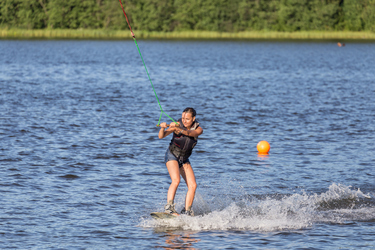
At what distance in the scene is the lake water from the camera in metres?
9.21

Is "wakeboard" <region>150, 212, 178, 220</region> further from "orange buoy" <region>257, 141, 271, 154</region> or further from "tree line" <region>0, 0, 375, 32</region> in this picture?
"tree line" <region>0, 0, 375, 32</region>

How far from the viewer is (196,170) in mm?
13828

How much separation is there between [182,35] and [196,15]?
1595 cm

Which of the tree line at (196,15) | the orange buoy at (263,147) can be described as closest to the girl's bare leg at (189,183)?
the orange buoy at (263,147)

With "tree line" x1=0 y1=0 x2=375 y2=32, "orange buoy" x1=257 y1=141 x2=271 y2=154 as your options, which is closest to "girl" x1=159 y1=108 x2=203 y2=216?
"orange buoy" x1=257 y1=141 x2=271 y2=154

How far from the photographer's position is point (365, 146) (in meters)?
16.4

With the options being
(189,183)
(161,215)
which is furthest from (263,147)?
(161,215)

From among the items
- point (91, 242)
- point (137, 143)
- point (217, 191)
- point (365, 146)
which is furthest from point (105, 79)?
point (91, 242)

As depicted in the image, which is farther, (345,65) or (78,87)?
(345,65)

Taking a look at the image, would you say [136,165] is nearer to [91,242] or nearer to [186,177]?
[186,177]

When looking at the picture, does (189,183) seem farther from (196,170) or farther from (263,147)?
(263,147)

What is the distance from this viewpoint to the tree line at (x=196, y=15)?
336 feet

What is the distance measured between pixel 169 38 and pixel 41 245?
101 meters

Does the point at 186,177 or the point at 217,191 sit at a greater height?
the point at 186,177
